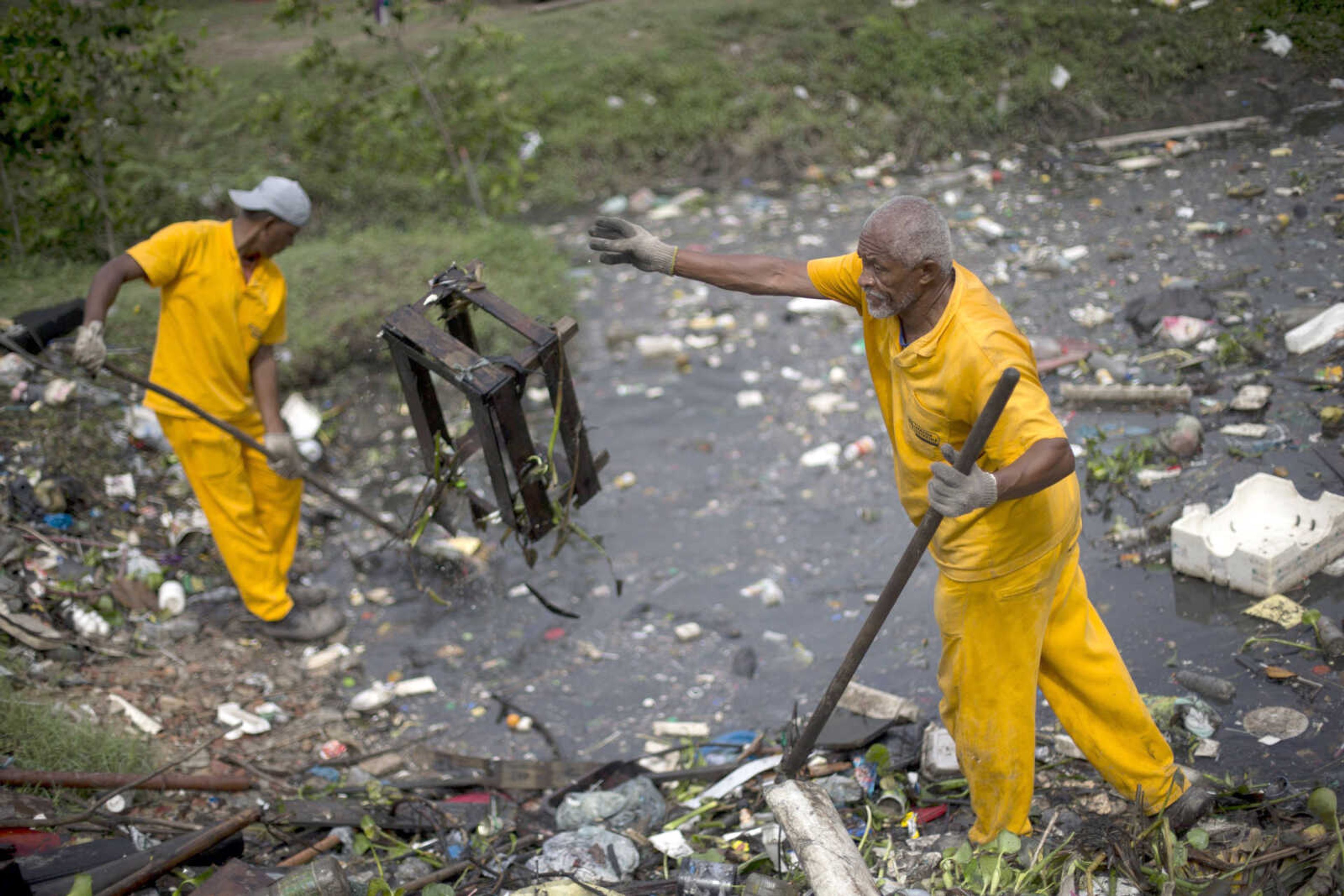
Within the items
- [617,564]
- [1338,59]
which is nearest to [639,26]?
[1338,59]

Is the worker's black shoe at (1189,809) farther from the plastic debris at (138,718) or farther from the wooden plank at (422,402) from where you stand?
the plastic debris at (138,718)

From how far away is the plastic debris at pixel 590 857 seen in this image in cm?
284

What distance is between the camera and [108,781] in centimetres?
313

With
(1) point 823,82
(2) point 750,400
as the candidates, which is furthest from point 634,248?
(1) point 823,82

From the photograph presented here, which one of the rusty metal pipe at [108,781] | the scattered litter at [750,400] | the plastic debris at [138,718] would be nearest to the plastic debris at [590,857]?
the rusty metal pipe at [108,781]

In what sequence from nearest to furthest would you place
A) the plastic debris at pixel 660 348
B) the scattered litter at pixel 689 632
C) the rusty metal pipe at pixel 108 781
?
1. the rusty metal pipe at pixel 108 781
2. the scattered litter at pixel 689 632
3. the plastic debris at pixel 660 348

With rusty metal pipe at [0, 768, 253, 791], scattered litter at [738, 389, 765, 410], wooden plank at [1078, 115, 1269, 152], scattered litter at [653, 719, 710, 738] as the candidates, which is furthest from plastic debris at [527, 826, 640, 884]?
wooden plank at [1078, 115, 1269, 152]

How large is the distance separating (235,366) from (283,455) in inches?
15.3

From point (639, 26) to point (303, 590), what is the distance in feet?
21.0

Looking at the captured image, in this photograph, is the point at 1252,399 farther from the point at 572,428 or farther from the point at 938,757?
the point at 572,428

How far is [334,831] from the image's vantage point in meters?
3.16

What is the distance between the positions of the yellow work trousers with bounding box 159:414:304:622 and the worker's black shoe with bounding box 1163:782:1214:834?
3.35m

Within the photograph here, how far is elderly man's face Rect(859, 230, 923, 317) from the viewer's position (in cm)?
229

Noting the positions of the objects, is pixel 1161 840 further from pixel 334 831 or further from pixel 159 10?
pixel 159 10
